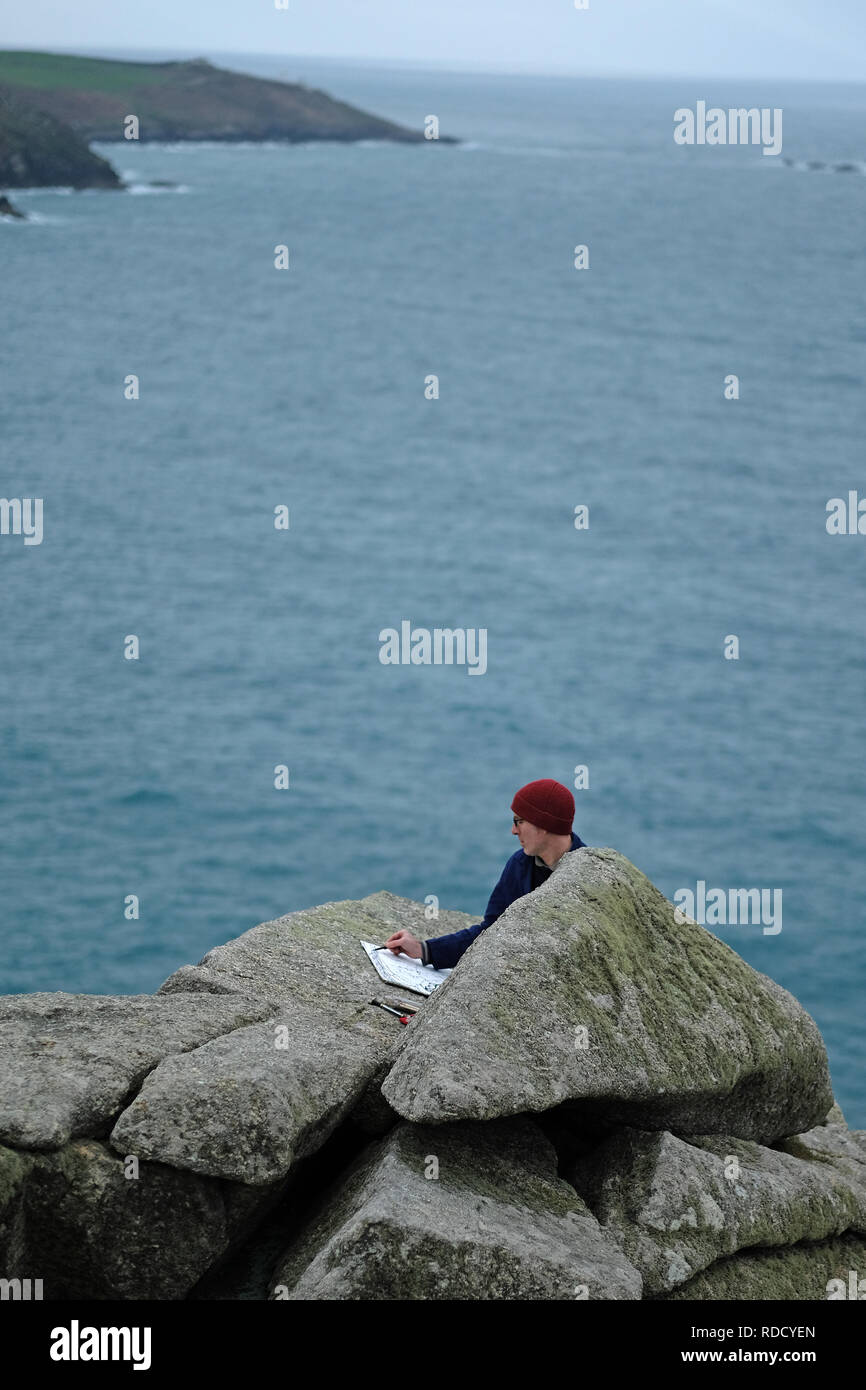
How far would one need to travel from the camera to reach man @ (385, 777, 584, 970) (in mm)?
10289

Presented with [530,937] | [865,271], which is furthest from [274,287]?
[530,937]

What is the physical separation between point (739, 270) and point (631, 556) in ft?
235

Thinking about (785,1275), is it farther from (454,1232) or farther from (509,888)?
(509,888)

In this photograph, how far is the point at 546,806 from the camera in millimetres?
10289

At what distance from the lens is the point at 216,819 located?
2004 inches

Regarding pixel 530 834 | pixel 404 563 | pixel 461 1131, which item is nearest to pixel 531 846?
pixel 530 834

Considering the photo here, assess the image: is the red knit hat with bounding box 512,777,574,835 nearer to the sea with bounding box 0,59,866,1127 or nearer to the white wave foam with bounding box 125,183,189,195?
the sea with bounding box 0,59,866,1127

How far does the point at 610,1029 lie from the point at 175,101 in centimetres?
13210

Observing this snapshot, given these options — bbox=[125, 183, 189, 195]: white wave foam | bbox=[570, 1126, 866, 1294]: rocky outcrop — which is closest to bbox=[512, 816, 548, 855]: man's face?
bbox=[570, 1126, 866, 1294]: rocky outcrop

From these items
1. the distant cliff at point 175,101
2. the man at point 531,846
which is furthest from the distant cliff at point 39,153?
the man at point 531,846

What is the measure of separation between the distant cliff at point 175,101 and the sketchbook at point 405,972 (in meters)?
101

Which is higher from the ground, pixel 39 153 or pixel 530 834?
pixel 39 153

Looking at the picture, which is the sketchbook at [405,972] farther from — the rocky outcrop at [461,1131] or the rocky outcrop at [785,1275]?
the rocky outcrop at [785,1275]

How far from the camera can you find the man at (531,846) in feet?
33.8
